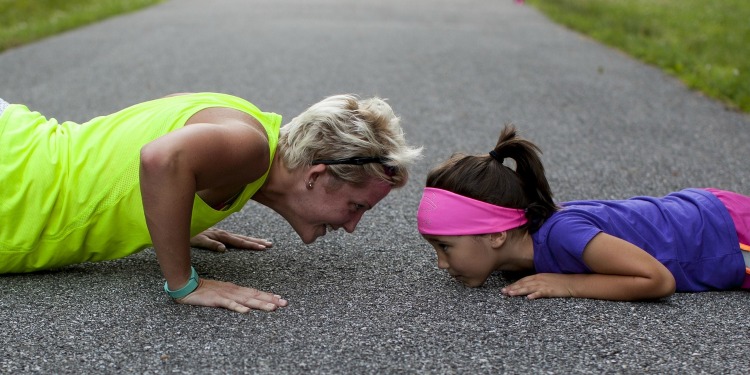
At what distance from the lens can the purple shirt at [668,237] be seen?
10.8ft

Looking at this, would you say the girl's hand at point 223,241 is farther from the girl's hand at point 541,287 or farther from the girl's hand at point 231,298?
the girl's hand at point 541,287

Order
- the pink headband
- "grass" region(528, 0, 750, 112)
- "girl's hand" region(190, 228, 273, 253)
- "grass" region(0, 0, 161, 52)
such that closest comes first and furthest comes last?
the pink headband → "girl's hand" region(190, 228, 273, 253) → "grass" region(528, 0, 750, 112) → "grass" region(0, 0, 161, 52)

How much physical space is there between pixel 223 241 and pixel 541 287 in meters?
1.40

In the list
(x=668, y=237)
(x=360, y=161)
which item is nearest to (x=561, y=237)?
(x=668, y=237)

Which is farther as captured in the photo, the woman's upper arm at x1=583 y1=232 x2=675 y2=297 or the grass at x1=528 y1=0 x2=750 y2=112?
the grass at x1=528 y1=0 x2=750 y2=112

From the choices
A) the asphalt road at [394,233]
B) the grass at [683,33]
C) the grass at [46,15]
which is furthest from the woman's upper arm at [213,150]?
the grass at [46,15]

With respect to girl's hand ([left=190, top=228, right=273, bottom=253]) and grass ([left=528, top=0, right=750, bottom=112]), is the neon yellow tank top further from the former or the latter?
grass ([left=528, top=0, right=750, bottom=112])

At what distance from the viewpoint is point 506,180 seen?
3.34 metres

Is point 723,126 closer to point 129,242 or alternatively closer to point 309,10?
point 129,242

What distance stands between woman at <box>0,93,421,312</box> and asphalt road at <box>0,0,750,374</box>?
0.14 metres

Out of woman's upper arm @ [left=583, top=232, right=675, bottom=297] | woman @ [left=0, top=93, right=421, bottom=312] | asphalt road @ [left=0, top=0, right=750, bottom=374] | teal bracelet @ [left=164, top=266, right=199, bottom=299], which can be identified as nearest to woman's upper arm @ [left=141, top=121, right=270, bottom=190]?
woman @ [left=0, top=93, right=421, bottom=312]

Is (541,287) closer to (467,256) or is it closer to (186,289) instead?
(467,256)

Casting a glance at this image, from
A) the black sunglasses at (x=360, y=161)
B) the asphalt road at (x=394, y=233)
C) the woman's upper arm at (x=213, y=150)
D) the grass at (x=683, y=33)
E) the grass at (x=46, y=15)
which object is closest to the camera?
the asphalt road at (x=394, y=233)

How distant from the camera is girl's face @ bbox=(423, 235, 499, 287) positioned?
A: 329cm
